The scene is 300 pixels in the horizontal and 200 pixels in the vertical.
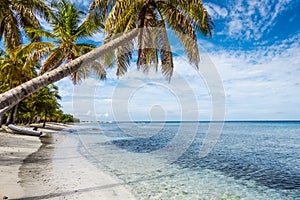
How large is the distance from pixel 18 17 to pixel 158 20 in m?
7.45

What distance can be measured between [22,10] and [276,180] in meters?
14.0

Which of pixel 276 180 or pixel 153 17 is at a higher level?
pixel 153 17

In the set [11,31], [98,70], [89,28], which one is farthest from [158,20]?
[11,31]

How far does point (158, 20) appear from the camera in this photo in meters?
8.23

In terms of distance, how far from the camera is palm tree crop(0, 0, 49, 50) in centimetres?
969

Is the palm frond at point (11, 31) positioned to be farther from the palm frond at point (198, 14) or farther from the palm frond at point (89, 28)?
the palm frond at point (198, 14)

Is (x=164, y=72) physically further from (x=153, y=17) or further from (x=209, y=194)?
(x=209, y=194)

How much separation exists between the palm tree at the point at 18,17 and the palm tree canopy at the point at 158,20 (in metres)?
3.74

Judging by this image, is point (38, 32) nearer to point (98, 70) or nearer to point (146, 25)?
point (98, 70)

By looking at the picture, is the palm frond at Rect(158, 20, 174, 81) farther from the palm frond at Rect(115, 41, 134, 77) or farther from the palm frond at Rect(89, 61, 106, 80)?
the palm frond at Rect(89, 61, 106, 80)

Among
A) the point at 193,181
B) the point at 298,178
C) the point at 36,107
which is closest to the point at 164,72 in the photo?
the point at 193,181

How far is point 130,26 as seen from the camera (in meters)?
7.37

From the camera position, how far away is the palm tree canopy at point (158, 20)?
726 cm

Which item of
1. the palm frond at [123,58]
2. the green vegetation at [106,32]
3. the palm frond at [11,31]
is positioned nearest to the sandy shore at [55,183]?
the green vegetation at [106,32]
